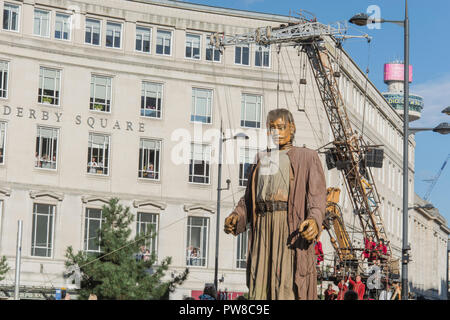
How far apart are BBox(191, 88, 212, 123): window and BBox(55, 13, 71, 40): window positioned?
7420 mm

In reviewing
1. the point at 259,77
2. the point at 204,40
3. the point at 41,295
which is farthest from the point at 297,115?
the point at 41,295

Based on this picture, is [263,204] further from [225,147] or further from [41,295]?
[225,147]

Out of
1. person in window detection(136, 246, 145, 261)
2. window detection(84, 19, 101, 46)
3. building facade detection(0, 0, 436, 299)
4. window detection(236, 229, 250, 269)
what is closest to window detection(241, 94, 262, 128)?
building facade detection(0, 0, 436, 299)

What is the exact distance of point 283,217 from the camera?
10164 millimetres

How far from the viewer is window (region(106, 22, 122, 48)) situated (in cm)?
5034

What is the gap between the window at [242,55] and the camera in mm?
52453

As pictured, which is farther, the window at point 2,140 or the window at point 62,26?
the window at point 62,26

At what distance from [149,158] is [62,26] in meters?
8.12

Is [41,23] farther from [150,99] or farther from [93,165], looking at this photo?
[93,165]

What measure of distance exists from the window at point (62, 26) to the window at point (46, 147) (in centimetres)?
489

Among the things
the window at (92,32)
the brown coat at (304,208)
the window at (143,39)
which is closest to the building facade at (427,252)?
the window at (143,39)

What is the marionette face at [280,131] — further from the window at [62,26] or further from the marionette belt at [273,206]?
the window at [62,26]

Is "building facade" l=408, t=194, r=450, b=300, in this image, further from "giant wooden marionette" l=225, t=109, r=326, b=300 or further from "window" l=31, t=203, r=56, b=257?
"giant wooden marionette" l=225, t=109, r=326, b=300

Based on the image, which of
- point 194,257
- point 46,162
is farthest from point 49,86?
point 194,257
